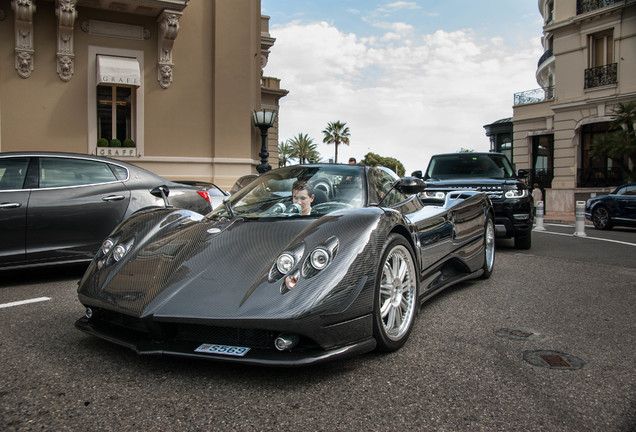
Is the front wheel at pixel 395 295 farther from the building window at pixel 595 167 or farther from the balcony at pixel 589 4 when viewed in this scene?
the balcony at pixel 589 4

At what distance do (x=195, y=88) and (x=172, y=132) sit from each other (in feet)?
4.76

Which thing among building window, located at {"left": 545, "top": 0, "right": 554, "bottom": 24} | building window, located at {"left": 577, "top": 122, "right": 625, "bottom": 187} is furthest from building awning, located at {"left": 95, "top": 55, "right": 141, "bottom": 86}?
building window, located at {"left": 545, "top": 0, "right": 554, "bottom": 24}

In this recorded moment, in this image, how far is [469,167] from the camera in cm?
970

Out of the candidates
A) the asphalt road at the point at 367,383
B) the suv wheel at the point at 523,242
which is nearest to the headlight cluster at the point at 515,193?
the suv wheel at the point at 523,242

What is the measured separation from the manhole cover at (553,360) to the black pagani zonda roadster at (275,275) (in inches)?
28.0

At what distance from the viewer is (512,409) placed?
235cm

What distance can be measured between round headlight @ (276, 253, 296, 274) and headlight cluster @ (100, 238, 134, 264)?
42.8 inches

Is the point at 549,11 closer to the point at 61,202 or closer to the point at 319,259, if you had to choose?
the point at 61,202

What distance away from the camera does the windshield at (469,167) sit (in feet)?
30.9

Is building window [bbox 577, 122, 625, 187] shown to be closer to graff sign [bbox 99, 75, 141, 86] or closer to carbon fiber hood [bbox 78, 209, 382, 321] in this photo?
graff sign [bbox 99, 75, 141, 86]

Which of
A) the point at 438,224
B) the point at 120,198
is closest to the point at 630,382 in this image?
the point at 438,224

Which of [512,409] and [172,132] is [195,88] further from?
[512,409]

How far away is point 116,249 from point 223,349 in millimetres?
1230

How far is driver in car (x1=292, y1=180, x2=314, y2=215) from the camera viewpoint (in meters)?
3.64
